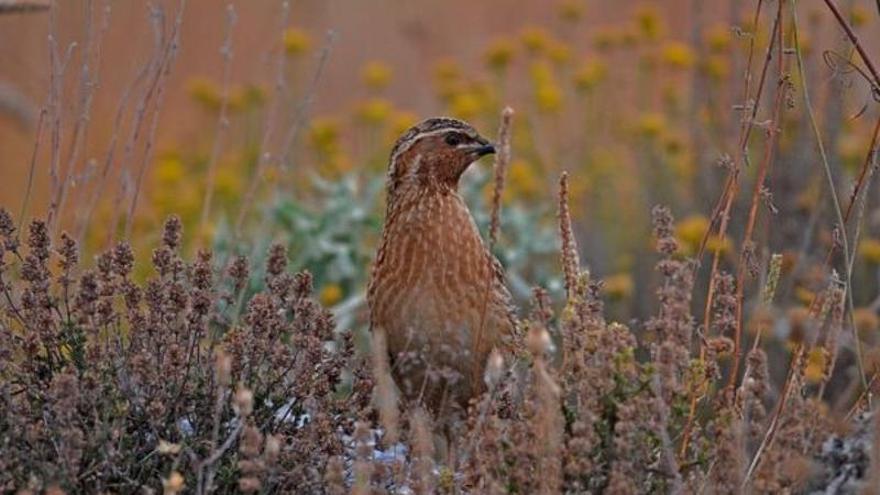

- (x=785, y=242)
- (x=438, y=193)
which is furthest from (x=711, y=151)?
(x=438, y=193)

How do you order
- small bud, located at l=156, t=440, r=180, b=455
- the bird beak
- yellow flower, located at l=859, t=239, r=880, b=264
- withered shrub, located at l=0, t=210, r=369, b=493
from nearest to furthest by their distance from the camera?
small bud, located at l=156, t=440, r=180, b=455, withered shrub, located at l=0, t=210, r=369, b=493, the bird beak, yellow flower, located at l=859, t=239, r=880, b=264

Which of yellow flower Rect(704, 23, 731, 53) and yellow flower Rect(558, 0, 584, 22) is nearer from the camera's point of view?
yellow flower Rect(704, 23, 731, 53)

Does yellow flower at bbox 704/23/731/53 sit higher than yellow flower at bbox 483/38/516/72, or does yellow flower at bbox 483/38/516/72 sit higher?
yellow flower at bbox 483/38/516/72

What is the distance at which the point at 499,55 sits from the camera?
332 inches

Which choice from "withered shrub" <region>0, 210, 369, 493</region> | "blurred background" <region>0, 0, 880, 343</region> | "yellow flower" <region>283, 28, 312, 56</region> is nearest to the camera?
"withered shrub" <region>0, 210, 369, 493</region>

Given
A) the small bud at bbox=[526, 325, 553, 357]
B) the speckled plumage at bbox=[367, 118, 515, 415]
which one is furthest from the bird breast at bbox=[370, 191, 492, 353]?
the small bud at bbox=[526, 325, 553, 357]

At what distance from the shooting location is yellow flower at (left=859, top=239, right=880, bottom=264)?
22.7ft

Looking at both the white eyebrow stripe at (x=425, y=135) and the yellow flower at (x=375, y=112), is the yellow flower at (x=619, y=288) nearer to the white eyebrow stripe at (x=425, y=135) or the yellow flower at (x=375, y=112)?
the yellow flower at (x=375, y=112)

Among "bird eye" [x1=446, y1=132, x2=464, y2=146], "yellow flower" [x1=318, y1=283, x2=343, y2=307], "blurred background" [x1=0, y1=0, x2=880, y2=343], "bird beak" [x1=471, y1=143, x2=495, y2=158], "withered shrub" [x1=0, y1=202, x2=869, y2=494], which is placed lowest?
"withered shrub" [x1=0, y1=202, x2=869, y2=494]

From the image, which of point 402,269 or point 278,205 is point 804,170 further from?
point 402,269

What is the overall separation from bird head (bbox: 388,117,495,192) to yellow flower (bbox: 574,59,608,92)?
3.41m

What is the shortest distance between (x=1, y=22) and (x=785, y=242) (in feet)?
16.1

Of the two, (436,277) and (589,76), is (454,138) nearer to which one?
(436,277)

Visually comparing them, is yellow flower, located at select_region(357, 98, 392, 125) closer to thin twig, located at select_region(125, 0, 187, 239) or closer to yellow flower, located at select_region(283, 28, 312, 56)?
yellow flower, located at select_region(283, 28, 312, 56)
